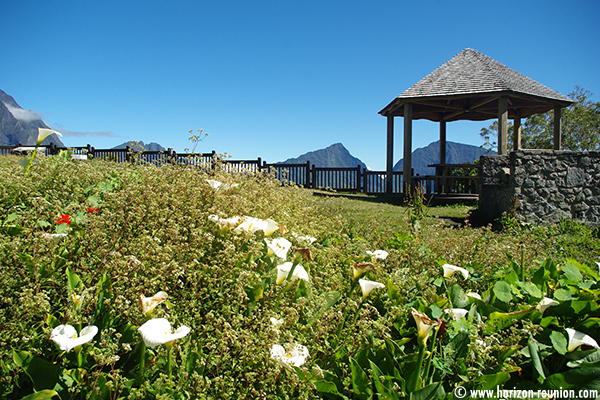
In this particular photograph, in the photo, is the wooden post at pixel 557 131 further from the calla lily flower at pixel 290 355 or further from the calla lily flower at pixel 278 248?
the calla lily flower at pixel 290 355

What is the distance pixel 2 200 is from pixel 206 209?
5.75ft

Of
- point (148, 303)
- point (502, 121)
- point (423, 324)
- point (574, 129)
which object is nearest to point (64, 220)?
point (148, 303)

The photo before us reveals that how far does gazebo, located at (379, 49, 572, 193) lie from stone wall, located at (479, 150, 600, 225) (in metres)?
3.73

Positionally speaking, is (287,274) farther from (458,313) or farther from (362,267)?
(458,313)

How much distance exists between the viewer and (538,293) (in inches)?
69.9

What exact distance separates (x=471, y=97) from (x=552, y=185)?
5.29m

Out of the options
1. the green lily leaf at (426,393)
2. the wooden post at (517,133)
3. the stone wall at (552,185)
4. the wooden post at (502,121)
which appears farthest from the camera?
the wooden post at (517,133)

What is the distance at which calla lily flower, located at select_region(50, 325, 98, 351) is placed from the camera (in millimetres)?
1196

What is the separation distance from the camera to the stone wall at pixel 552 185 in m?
6.55

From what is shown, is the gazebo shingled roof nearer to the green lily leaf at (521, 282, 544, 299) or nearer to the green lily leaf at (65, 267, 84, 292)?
the green lily leaf at (521, 282, 544, 299)

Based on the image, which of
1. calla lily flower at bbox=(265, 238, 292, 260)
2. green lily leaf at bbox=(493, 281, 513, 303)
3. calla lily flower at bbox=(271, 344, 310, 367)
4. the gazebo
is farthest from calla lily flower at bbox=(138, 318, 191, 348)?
the gazebo

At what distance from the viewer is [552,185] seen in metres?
6.65

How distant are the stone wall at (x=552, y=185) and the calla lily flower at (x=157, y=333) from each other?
6.92m

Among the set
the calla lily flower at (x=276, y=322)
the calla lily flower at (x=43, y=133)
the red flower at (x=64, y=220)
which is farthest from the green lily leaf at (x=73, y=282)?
the calla lily flower at (x=43, y=133)
